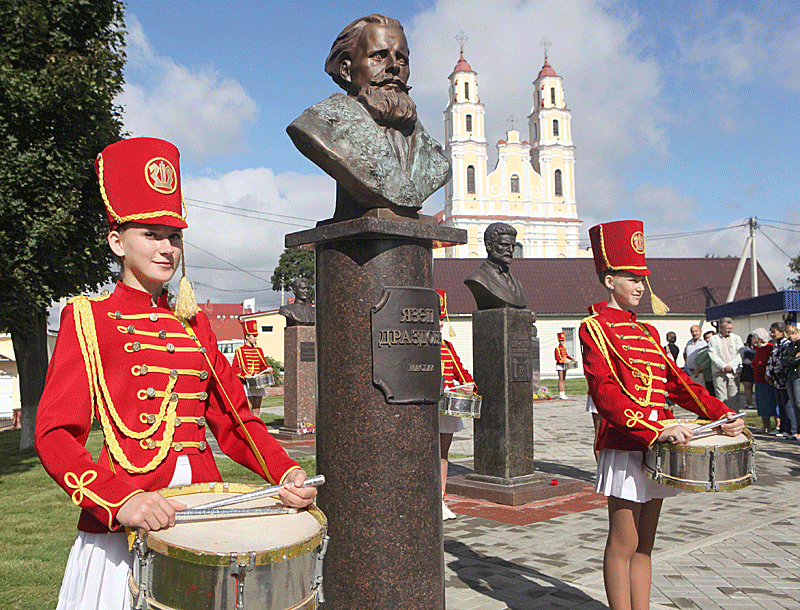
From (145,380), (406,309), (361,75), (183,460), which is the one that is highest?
(361,75)

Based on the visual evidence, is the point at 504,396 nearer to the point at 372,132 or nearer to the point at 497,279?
the point at 497,279

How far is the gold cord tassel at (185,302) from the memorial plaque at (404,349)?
1.14 metres

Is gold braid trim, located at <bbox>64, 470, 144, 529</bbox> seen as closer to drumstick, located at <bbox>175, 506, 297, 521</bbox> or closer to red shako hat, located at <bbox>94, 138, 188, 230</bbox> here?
drumstick, located at <bbox>175, 506, 297, 521</bbox>

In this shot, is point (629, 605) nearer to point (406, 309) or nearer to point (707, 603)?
point (707, 603)

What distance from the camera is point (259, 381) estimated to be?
13227mm

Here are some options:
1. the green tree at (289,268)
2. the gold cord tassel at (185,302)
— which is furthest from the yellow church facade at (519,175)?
the gold cord tassel at (185,302)

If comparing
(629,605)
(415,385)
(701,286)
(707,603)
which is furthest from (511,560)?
(701,286)

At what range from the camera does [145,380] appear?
2.50m

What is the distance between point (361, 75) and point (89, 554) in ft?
9.69

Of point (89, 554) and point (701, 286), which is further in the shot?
point (701, 286)

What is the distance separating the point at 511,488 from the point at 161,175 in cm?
596

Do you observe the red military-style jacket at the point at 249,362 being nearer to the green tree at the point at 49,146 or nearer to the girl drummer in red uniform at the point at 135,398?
the green tree at the point at 49,146

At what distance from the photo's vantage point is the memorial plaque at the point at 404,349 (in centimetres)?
370

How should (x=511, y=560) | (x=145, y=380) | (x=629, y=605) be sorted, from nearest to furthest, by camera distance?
(x=145, y=380), (x=629, y=605), (x=511, y=560)
